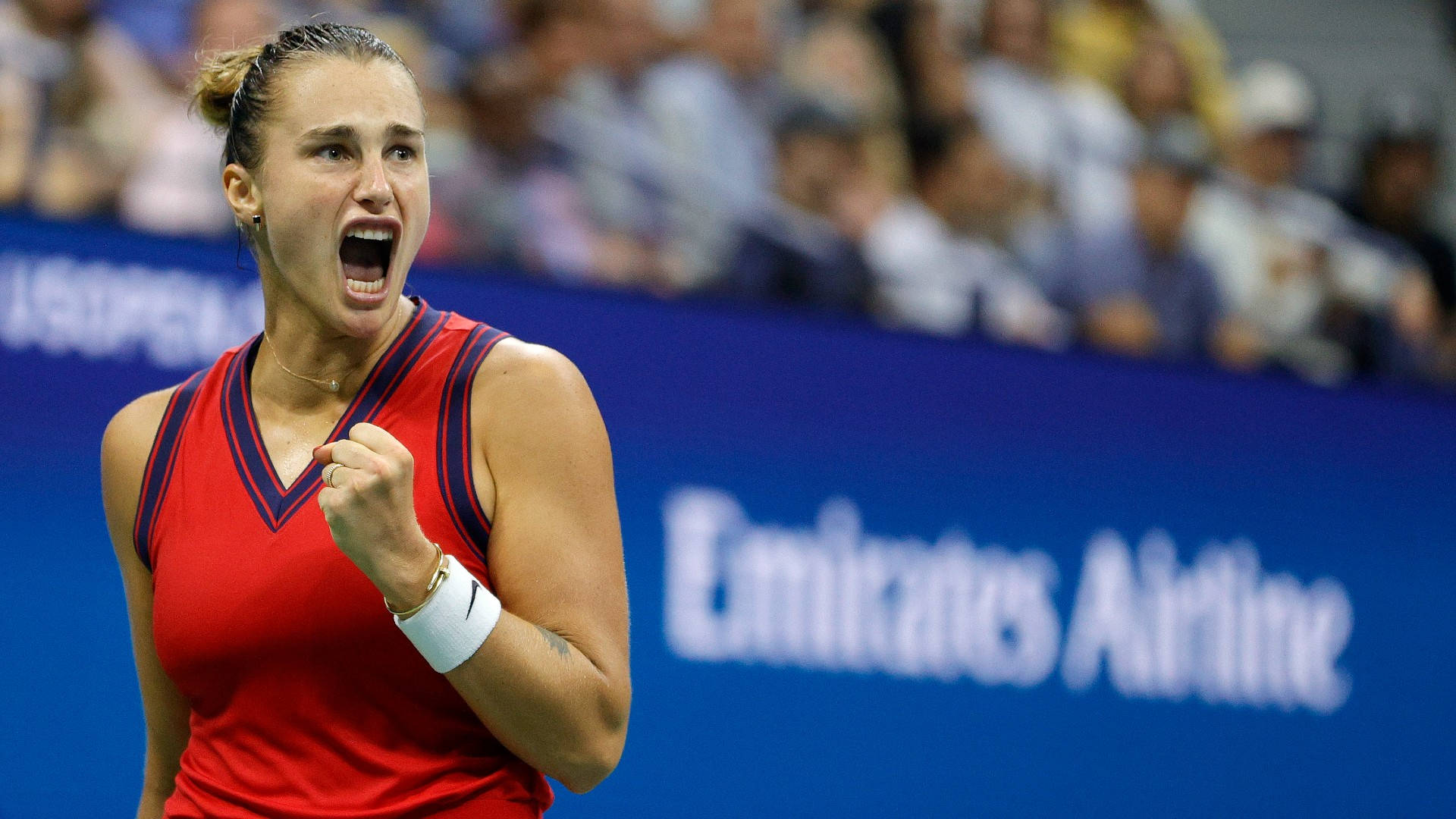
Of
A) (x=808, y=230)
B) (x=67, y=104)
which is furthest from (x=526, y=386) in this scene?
(x=808, y=230)

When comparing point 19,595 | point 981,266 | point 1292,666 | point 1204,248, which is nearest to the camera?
point 19,595

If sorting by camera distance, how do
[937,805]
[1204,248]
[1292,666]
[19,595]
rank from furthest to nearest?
[1204,248], [1292,666], [937,805], [19,595]

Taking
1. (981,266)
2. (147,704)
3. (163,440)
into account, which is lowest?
(147,704)

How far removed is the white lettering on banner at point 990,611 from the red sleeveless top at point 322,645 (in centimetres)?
253

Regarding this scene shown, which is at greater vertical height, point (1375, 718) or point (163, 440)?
point (1375, 718)

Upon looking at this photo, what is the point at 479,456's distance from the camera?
1.69 metres

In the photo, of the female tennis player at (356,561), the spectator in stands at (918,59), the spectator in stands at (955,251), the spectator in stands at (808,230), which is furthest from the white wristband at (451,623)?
the spectator in stands at (918,59)

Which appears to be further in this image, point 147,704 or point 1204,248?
point 1204,248

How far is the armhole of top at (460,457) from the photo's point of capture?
65.6 inches

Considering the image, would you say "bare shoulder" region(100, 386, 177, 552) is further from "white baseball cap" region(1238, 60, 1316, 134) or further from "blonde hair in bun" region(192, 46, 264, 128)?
"white baseball cap" region(1238, 60, 1316, 134)

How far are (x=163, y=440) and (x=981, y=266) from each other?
3.90 metres

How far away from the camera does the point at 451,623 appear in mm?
1537

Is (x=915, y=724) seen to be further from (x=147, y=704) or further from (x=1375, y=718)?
(x=147, y=704)

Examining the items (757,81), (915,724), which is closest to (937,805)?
(915,724)
